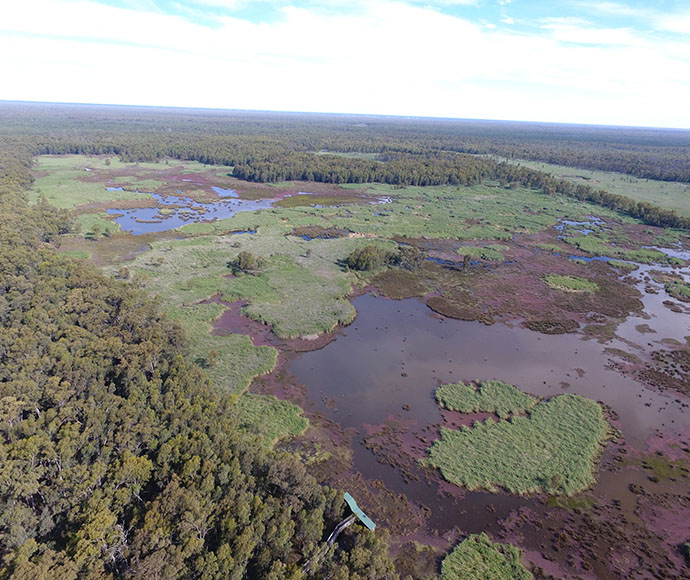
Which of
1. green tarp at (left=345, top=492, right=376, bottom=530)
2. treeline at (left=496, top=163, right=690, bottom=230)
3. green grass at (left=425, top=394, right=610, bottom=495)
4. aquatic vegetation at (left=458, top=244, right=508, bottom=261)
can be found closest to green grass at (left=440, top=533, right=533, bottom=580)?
green grass at (left=425, top=394, right=610, bottom=495)

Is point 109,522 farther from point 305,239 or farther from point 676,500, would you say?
point 305,239

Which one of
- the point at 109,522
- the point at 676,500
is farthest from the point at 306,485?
the point at 676,500

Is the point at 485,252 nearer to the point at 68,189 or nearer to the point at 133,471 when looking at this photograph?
the point at 133,471

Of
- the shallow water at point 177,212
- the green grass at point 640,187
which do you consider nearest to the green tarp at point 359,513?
the shallow water at point 177,212

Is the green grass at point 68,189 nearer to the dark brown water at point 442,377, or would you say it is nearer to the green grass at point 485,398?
the dark brown water at point 442,377

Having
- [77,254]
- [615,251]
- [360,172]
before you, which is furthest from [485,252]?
[360,172]

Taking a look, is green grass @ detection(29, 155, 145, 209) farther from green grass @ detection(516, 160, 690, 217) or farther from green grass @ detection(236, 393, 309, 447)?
green grass @ detection(516, 160, 690, 217)
